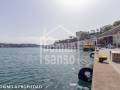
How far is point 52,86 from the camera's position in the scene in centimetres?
1439

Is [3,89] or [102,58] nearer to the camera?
[3,89]

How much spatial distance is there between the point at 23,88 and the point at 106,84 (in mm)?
6740

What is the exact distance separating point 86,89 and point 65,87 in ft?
5.23

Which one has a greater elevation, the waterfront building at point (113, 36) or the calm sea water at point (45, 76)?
the waterfront building at point (113, 36)

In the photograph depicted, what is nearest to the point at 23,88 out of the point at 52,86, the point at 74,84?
the point at 52,86

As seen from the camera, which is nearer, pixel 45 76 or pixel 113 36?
pixel 45 76

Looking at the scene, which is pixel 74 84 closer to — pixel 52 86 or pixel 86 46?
pixel 52 86

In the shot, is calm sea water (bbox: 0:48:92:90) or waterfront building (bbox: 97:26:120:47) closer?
calm sea water (bbox: 0:48:92:90)

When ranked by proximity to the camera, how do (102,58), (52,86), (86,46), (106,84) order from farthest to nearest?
(86,46) < (102,58) < (52,86) < (106,84)

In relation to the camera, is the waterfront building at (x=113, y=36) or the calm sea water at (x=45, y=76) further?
the waterfront building at (x=113, y=36)

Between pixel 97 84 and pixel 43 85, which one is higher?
pixel 97 84

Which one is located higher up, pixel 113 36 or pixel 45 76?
pixel 113 36

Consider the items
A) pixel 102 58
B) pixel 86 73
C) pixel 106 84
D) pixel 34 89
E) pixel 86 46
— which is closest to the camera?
pixel 106 84

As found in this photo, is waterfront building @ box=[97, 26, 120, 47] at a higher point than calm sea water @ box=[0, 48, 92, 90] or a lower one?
higher
